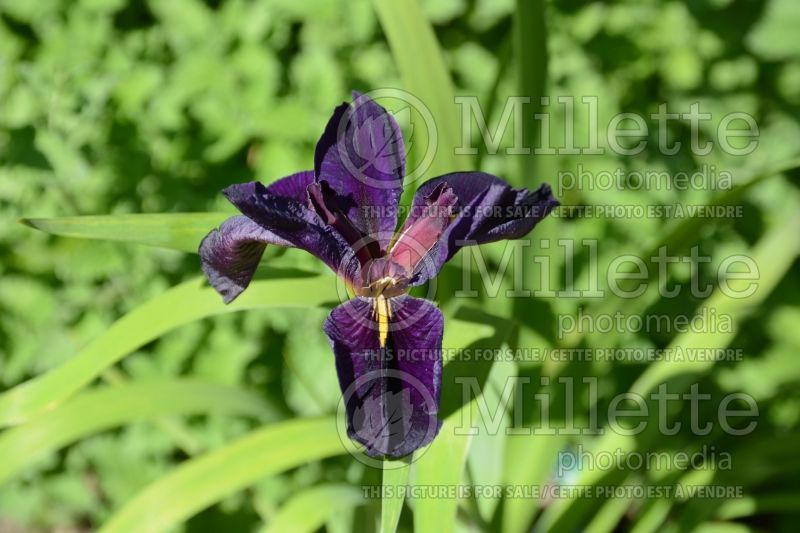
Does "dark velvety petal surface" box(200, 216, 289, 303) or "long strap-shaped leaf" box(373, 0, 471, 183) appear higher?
"long strap-shaped leaf" box(373, 0, 471, 183)

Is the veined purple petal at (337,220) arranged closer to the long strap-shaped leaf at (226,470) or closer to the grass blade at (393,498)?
the grass blade at (393,498)

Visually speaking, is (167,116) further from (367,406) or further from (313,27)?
(367,406)

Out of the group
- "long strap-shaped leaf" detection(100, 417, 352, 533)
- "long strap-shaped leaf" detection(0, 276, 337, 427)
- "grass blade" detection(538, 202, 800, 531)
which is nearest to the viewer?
"long strap-shaped leaf" detection(0, 276, 337, 427)

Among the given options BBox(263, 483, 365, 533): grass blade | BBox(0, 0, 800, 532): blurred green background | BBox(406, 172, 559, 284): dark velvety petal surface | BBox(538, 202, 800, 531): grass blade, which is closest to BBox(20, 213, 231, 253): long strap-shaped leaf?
BBox(406, 172, 559, 284): dark velvety petal surface

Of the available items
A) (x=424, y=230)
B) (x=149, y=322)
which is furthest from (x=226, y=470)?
(x=424, y=230)

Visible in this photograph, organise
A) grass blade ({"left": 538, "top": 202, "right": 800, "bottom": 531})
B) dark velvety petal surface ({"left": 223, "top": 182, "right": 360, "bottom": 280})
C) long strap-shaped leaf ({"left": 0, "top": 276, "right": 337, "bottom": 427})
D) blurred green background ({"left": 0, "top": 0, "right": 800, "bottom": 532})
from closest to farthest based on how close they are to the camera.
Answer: dark velvety petal surface ({"left": 223, "top": 182, "right": 360, "bottom": 280}), long strap-shaped leaf ({"left": 0, "top": 276, "right": 337, "bottom": 427}), grass blade ({"left": 538, "top": 202, "right": 800, "bottom": 531}), blurred green background ({"left": 0, "top": 0, "right": 800, "bottom": 532})

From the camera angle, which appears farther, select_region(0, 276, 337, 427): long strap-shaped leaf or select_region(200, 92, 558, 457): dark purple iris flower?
select_region(0, 276, 337, 427): long strap-shaped leaf

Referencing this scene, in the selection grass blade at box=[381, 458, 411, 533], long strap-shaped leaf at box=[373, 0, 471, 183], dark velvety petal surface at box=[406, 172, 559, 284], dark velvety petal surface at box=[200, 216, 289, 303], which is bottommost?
grass blade at box=[381, 458, 411, 533]

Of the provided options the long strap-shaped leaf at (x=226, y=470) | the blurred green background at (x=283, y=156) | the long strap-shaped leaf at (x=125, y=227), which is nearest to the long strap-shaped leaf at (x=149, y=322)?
the long strap-shaped leaf at (x=125, y=227)

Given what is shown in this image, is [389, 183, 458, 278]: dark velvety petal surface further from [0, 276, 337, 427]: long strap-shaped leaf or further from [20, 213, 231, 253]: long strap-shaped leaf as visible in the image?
[20, 213, 231, 253]: long strap-shaped leaf
